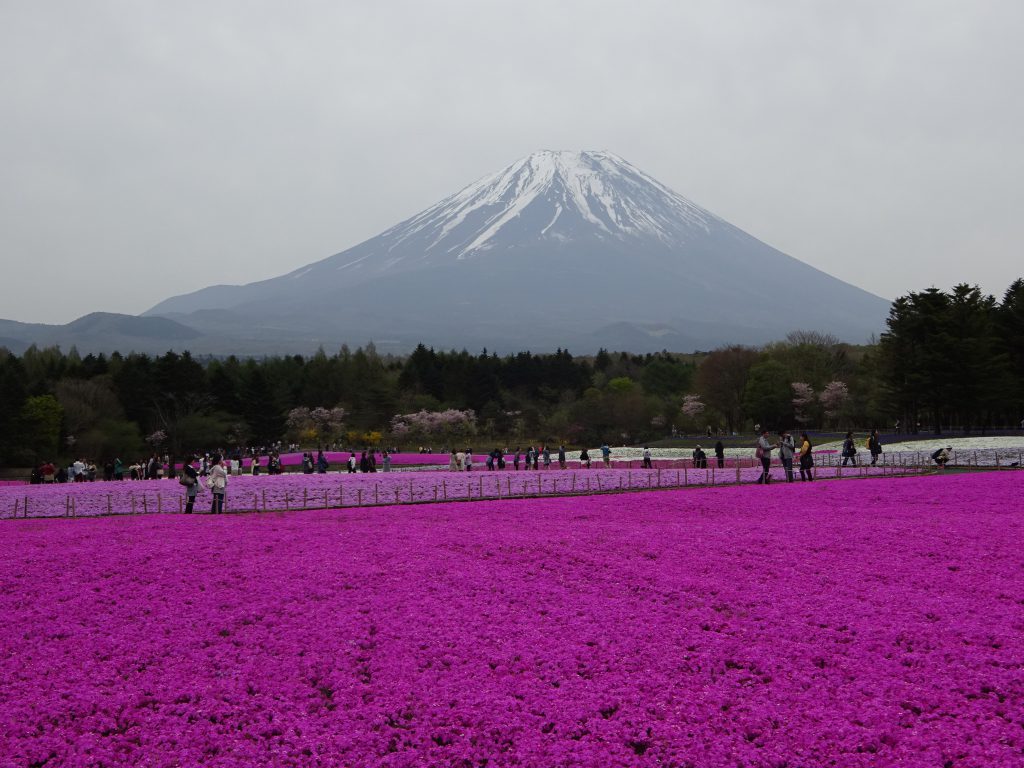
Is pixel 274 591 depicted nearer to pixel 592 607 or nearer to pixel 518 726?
pixel 592 607

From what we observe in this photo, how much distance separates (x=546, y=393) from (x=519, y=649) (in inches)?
4161

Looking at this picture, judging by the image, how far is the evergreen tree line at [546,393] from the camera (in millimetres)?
71500

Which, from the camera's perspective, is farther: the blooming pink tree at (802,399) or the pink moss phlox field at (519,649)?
the blooming pink tree at (802,399)

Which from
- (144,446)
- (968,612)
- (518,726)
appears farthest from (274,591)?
(144,446)

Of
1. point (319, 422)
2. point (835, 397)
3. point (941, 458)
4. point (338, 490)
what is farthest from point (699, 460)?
point (319, 422)

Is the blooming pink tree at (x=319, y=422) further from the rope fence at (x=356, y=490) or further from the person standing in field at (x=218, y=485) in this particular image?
the person standing in field at (x=218, y=485)

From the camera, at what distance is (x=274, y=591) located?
1495 cm

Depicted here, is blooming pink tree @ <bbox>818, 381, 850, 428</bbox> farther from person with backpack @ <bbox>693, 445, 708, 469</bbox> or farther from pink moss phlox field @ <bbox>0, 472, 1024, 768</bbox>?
pink moss phlox field @ <bbox>0, 472, 1024, 768</bbox>

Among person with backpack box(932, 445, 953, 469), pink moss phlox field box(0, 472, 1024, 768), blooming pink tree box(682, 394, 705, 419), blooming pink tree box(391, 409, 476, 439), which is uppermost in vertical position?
blooming pink tree box(682, 394, 705, 419)

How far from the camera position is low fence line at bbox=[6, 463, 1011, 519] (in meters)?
32.2

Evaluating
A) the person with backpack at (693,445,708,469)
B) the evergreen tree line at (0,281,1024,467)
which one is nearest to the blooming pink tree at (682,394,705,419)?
the evergreen tree line at (0,281,1024,467)

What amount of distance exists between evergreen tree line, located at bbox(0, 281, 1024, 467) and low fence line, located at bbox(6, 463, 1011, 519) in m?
29.5

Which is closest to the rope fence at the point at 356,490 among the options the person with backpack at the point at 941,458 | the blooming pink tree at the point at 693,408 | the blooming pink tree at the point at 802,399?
the person with backpack at the point at 941,458

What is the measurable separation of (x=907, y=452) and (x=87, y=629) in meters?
Result: 49.9
